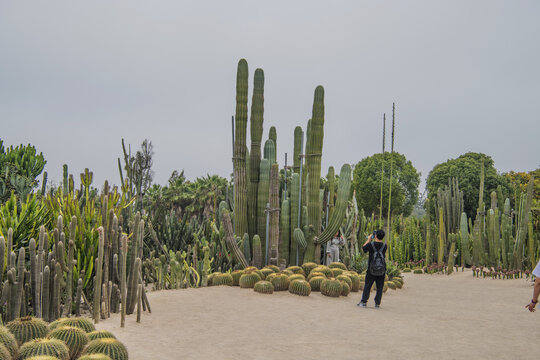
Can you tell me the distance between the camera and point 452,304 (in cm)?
978

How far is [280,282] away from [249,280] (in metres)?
0.59

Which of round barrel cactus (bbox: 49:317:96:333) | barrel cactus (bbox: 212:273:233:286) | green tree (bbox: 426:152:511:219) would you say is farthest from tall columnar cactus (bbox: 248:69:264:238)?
green tree (bbox: 426:152:511:219)

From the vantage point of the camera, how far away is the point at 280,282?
9.34 metres

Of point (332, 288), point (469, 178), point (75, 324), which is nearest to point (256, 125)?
point (332, 288)

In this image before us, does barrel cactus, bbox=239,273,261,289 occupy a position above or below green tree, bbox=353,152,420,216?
below

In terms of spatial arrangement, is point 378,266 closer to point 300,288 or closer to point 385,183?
point 300,288

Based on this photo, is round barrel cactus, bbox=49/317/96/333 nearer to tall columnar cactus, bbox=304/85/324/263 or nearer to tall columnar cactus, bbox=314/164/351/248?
tall columnar cactus, bbox=314/164/351/248

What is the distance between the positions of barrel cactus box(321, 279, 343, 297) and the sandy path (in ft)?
0.46

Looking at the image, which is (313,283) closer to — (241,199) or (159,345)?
(241,199)

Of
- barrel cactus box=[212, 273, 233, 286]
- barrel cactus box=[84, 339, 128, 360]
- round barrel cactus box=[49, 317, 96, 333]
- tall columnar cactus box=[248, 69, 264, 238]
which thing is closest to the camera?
barrel cactus box=[84, 339, 128, 360]

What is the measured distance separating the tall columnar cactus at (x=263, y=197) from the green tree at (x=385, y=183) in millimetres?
23029

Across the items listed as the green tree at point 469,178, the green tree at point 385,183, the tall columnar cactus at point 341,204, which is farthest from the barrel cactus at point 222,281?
the green tree at point 385,183

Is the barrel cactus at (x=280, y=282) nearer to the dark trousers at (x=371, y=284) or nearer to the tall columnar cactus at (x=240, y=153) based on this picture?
the dark trousers at (x=371, y=284)

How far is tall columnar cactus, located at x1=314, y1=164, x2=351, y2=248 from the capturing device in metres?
10.9
